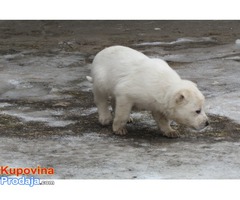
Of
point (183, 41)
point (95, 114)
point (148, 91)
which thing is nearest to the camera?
point (148, 91)

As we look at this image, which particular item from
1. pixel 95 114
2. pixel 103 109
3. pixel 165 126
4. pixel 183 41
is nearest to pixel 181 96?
pixel 165 126

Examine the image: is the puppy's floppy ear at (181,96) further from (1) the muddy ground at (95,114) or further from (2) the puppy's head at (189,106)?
(1) the muddy ground at (95,114)

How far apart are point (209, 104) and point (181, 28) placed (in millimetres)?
11624

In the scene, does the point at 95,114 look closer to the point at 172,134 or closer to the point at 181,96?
the point at 172,134

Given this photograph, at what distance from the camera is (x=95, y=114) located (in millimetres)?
10227

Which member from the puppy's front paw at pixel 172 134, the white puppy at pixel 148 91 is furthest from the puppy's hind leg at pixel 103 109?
the puppy's front paw at pixel 172 134

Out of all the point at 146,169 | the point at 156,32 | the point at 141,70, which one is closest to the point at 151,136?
the point at 141,70

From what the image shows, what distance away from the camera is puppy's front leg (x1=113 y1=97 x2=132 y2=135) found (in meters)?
8.57

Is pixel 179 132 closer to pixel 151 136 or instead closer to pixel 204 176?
pixel 151 136

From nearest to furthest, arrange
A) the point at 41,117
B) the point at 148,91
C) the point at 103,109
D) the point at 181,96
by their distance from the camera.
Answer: the point at 181,96 < the point at 148,91 < the point at 103,109 < the point at 41,117

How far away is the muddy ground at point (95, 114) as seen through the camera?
289 inches

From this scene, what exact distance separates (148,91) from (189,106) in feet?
2.03

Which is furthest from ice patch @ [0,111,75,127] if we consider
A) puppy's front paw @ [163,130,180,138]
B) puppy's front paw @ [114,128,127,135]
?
puppy's front paw @ [163,130,180,138]

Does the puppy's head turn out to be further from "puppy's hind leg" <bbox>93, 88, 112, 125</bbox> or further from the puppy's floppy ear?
"puppy's hind leg" <bbox>93, 88, 112, 125</bbox>
